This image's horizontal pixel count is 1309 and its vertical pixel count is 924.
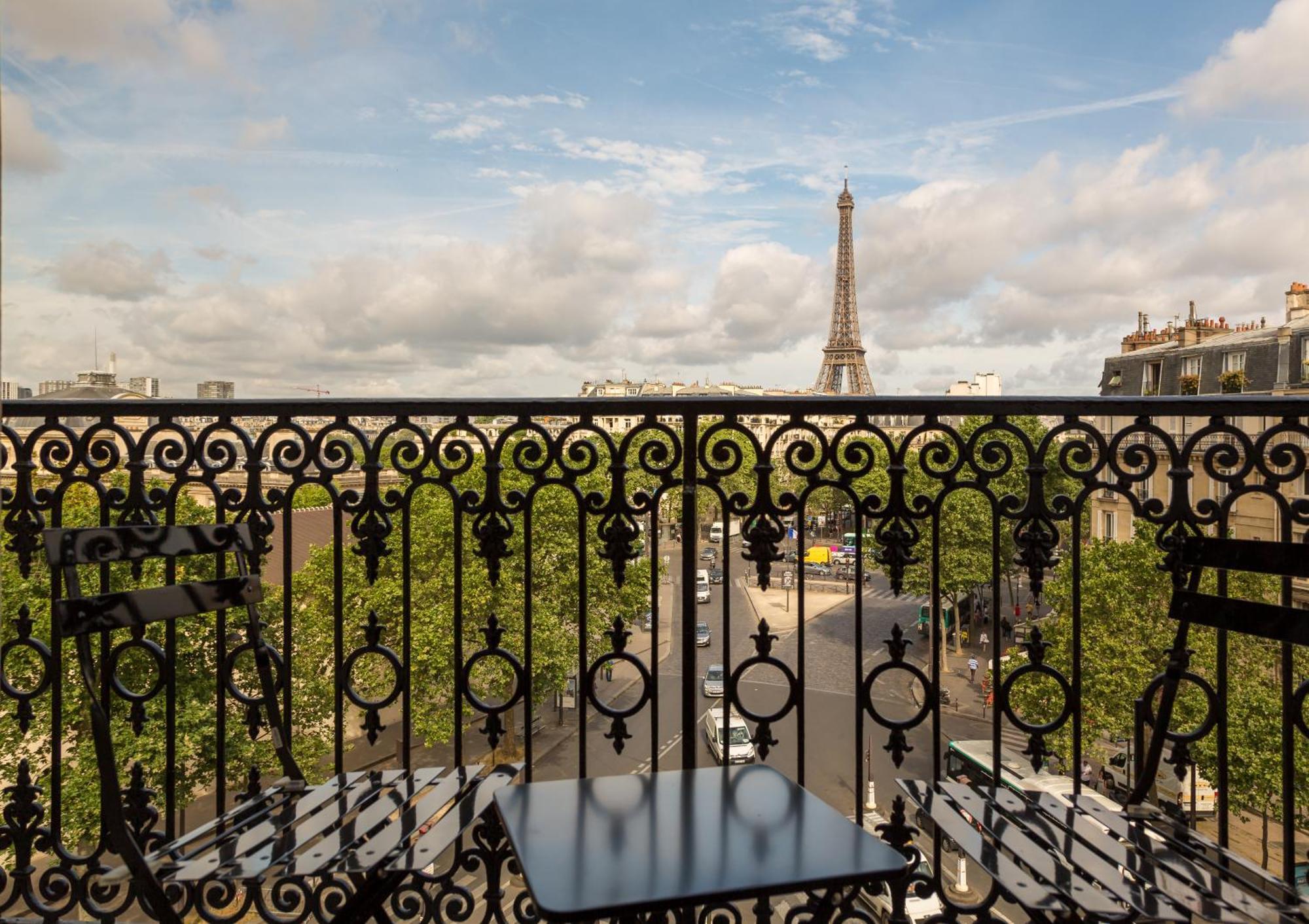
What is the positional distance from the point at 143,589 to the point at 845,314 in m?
77.5

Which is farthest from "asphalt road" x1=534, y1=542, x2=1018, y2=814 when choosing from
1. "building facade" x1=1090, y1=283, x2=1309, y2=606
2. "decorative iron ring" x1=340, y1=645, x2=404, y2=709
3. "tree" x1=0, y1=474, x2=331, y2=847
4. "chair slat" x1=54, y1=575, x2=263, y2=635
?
"chair slat" x1=54, y1=575, x2=263, y2=635

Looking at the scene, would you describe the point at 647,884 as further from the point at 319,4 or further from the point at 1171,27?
the point at 1171,27

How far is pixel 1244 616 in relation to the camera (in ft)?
7.38

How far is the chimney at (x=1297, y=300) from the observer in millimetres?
26442

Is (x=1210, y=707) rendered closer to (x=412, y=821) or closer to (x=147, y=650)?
(x=412, y=821)

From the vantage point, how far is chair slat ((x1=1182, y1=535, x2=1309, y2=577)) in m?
2.19

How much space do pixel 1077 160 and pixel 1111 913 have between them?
5922 cm

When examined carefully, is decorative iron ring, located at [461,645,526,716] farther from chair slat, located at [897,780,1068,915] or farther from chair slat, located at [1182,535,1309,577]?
chair slat, located at [1182,535,1309,577]

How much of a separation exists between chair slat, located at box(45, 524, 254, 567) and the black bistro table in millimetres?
1160

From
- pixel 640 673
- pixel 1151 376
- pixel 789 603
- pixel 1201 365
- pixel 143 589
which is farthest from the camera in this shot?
pixel 789 603

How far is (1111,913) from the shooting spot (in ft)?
6.03

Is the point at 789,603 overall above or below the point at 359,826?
below

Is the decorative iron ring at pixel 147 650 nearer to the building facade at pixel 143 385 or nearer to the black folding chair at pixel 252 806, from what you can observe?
the black folding chair at pixel 252 806

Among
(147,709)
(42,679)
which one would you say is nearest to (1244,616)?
(42,679)
